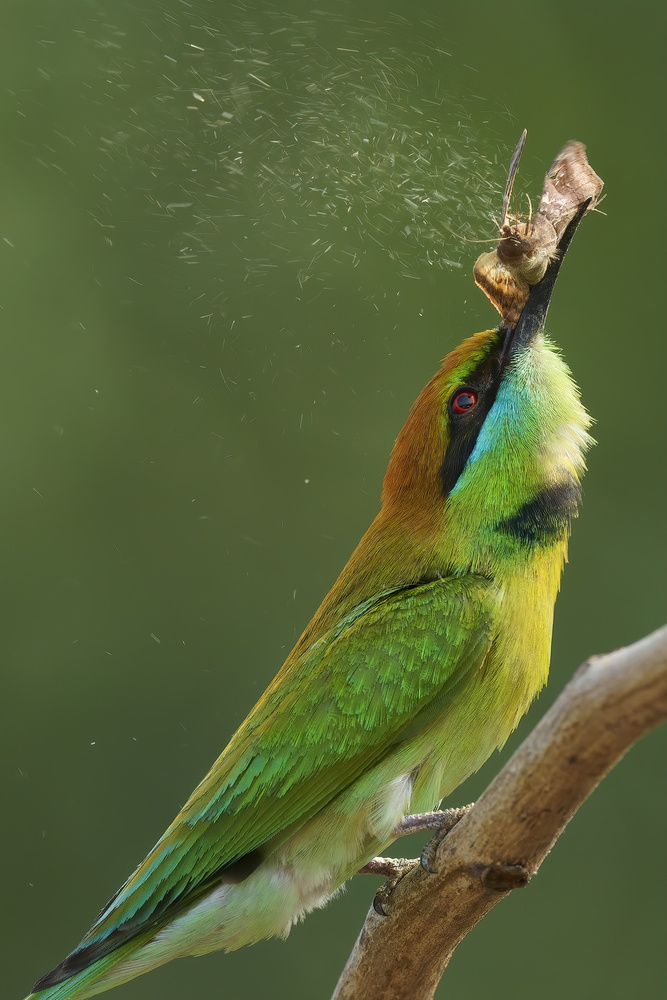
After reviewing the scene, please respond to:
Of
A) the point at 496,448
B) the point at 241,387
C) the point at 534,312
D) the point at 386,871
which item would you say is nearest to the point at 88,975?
the point at 386,871

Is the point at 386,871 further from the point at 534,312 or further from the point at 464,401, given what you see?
the point at 534,312

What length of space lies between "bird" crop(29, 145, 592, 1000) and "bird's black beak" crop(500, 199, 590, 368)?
178 mm

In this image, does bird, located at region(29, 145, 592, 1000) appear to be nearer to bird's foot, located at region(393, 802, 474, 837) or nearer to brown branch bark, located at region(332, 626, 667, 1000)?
bird's foot, located at region(393, 802, 474, 837)

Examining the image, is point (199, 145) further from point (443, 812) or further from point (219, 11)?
point (443, 812)

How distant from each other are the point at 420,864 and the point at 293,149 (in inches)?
128

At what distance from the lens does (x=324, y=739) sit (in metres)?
2.04

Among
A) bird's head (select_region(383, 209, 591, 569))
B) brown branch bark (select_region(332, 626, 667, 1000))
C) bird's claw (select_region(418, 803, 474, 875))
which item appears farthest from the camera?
bird's head (select_region(383, 209, 591, 569))

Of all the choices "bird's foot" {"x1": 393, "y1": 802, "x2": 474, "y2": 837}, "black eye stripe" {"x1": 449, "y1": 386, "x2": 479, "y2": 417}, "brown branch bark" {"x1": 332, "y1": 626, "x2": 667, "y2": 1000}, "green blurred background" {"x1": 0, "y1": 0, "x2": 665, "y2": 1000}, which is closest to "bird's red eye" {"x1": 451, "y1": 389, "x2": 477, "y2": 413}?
"black eye stripe" {"x1": 449, "y1": 386, "x2": 479, "y2": 417}

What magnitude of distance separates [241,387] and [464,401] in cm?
243

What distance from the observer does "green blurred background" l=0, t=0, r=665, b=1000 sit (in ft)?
13.1

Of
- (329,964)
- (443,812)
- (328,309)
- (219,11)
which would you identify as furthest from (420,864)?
(219,11)

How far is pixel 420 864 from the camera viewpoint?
1.77 metres

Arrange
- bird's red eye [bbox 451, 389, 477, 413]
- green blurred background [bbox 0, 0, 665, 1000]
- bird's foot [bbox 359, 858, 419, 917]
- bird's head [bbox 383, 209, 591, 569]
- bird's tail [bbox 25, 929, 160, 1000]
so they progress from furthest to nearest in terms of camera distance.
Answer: green blurred background [bbox 0, 0, 665, 1000], bird's red eye [bbox 451, 389, 477, 413], bird's head [bbox 383, 209, 591, 569], bird's tail [bbox 25, 929, 160, 1000], bird's foot [bbox 359, 858, 419, 917]

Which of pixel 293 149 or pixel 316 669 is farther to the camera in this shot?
pixel 293 149
